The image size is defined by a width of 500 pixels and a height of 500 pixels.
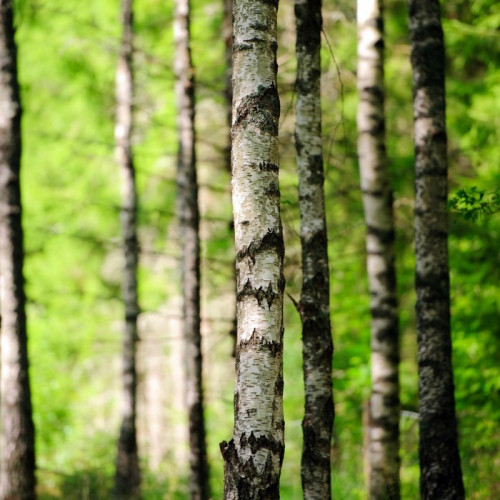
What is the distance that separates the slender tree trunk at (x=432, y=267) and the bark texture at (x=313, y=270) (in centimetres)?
120

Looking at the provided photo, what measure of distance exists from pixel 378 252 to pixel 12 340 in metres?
4.40

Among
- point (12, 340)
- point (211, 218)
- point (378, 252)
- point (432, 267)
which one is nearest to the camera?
point (432, 267)

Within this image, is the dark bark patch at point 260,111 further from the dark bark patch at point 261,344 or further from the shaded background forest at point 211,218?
the shaded background forest at point 211,218

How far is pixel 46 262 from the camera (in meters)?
18.0

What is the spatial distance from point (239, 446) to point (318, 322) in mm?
1989

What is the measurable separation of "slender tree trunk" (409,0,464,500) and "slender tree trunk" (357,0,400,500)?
5.15 ft

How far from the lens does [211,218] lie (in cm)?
1185

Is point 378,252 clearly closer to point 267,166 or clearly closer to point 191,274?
point 191,274

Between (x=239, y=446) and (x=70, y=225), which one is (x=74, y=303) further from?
(x=239, y=446)

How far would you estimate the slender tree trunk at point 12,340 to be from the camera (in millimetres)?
8500

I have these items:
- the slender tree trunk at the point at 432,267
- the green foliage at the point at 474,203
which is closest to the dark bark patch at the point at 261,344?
the green foliage at the point at 474,203

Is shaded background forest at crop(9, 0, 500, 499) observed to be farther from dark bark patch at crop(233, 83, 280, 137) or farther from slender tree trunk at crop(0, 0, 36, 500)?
dark bark patch at crop(233, 83, 280, 137)

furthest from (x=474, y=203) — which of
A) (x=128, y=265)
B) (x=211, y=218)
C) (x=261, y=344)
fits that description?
(x=128, y=265)

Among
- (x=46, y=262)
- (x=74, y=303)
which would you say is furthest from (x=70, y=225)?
(x=74, y=303)
